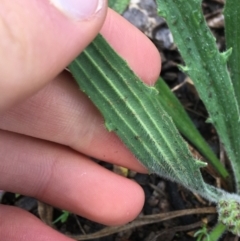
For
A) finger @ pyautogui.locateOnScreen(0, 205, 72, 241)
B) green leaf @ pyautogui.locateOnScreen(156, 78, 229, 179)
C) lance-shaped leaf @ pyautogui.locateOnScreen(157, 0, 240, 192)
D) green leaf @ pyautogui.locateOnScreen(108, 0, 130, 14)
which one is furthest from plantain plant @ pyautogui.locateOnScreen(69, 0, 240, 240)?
finger @ pyautogui.locateOnScreen(0, 205, 72, 241)

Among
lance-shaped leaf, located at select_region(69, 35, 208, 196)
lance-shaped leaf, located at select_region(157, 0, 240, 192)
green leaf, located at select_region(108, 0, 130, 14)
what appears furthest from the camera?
green leaf, located at select_region(108, 0, 130, 14)

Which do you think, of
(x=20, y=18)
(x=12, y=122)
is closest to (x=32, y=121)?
(x=12, y=122)

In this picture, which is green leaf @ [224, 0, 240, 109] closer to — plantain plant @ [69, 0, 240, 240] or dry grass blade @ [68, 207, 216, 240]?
plantain plant @ [69, 0, 240, 240]

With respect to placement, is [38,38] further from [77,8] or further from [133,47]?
[133,47]

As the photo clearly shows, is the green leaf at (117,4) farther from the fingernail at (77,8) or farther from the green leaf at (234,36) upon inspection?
the fingernail at (77,8)

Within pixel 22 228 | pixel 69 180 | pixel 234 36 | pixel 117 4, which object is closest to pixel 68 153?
pixel 69 180

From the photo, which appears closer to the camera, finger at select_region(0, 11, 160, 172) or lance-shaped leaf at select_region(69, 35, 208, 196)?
lance-shaped leaf at select_region(69, 35, 208, 196)
